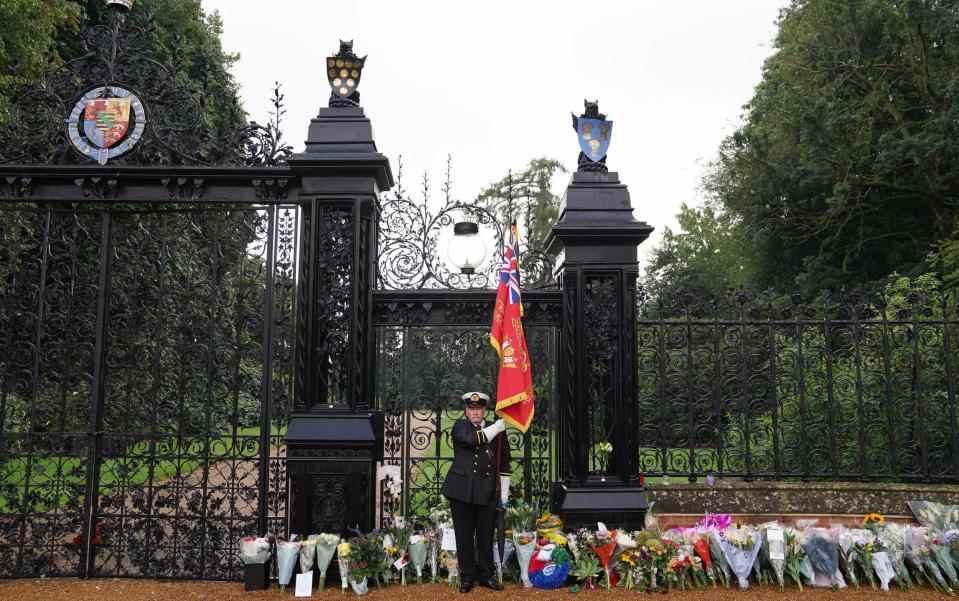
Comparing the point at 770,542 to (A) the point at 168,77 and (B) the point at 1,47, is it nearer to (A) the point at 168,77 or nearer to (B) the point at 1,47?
(A) the point at 168,77

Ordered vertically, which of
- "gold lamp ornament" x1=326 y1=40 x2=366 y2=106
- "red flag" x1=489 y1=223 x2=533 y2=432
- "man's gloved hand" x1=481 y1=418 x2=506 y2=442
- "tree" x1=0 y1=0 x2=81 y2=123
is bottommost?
"man's gloved hand" x1=481 y1=418 x2=506 y2=442

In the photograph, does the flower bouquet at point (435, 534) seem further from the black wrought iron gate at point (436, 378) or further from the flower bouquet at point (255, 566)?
the flower bouquet at point (255, 566)

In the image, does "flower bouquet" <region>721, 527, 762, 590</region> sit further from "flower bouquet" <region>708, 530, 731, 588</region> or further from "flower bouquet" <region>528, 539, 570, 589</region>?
"flower bouquet" <region>528, 539, 570, 589</region>

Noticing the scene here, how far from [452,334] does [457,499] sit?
5.38 ft

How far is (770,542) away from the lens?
5.45m

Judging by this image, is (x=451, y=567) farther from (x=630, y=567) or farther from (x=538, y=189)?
(x=538, y=189)

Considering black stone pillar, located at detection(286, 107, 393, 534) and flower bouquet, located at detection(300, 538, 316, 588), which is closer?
flower bouquet, located at detection(300, 538, 316, 588)

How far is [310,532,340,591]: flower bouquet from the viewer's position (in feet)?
17.5

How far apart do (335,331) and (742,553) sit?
12.3ft

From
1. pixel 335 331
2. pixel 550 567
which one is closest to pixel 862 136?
pixel 550 567

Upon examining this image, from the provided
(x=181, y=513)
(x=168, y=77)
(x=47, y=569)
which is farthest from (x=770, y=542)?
(x=168, y=77)

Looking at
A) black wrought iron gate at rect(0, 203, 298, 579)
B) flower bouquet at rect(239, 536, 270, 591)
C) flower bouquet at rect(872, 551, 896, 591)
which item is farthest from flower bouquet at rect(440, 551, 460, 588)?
flower bouquet at rect(872, 551, 896, 591)

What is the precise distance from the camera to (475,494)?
528 centimetres

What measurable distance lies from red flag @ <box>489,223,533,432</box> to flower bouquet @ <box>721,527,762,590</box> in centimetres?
185
